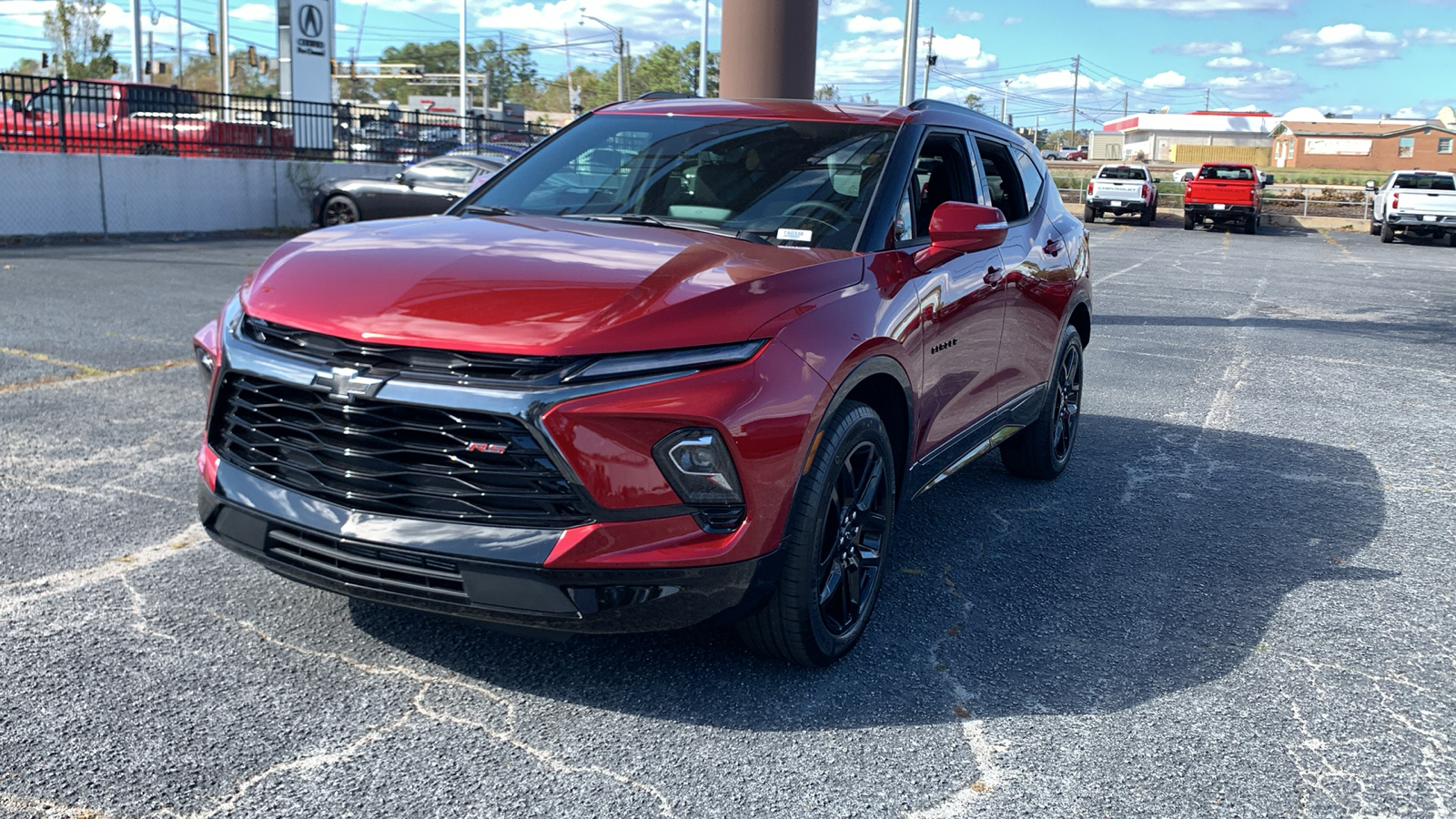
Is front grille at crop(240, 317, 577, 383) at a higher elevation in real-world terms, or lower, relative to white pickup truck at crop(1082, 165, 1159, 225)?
lower

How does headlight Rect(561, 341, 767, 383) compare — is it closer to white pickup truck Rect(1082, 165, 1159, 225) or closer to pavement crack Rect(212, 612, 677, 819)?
pavement crack Rect(212, 612, 677, 819)

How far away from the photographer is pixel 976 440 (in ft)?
16.3

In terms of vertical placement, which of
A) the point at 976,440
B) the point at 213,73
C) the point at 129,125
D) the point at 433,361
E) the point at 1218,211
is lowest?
the point at 976,440

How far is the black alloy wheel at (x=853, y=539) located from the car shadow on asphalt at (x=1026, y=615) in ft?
0.58

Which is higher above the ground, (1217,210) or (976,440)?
(1217,210)

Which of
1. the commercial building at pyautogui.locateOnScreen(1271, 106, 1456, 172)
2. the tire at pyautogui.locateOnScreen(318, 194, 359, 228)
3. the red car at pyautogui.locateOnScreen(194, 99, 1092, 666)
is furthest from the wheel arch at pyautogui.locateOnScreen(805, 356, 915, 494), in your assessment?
the commercial building at pyautogui.locateOnScreen(1271, 106, 1456, 172)

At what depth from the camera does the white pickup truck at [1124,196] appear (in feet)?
121

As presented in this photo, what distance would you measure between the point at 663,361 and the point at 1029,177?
3441 millimetres

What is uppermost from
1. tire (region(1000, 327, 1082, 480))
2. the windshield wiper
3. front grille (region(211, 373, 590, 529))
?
the windshield wiper

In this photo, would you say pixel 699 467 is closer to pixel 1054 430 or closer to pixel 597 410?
pixel 597 410

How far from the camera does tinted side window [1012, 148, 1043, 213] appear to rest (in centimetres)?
577

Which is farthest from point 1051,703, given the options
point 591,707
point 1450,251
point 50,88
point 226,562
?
point 1450,251

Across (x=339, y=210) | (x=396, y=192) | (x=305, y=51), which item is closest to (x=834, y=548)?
(x=396, y=192)

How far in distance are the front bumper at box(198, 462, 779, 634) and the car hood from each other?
1.55 ft
